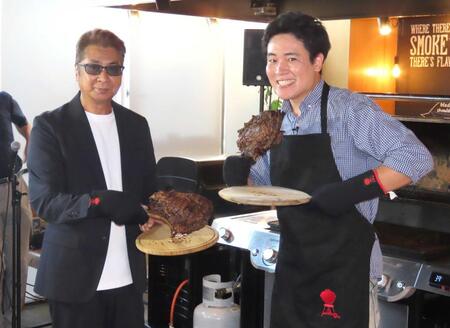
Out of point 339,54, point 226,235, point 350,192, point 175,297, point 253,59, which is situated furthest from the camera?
point 339,54

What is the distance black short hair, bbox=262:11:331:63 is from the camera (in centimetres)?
212

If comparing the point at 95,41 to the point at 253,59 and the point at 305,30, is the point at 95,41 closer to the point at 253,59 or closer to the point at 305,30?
the point at 305,30

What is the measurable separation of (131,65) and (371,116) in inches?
153

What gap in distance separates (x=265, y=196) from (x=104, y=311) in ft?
2.68

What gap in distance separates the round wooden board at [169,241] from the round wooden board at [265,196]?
22cm

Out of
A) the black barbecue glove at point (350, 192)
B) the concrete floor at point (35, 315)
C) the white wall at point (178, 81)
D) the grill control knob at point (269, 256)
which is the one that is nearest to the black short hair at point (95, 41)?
the black barbecue glove at point (350, 192)

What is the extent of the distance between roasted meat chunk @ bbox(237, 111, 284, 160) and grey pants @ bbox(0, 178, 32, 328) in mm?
2366

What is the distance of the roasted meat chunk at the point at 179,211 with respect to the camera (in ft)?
7.68

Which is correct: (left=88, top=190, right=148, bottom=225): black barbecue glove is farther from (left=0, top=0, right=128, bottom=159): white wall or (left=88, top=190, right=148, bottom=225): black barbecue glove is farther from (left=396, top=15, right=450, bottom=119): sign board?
(left=396, top=15, right=450, bottom=119): sign board

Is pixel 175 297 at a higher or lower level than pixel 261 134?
lower

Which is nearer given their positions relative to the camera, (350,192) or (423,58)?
(350,192)

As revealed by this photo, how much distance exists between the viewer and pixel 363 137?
6.66 ft

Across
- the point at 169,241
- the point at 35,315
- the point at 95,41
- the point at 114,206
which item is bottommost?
the point at 35,315

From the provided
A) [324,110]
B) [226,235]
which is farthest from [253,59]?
[324,110]
